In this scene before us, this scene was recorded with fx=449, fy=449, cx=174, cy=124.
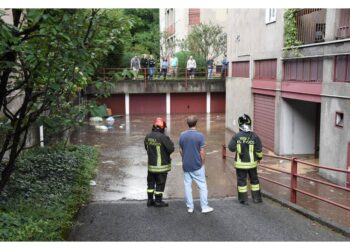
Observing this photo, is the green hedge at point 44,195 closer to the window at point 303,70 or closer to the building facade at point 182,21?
the window at point 303,70

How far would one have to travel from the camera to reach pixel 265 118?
58.9ft

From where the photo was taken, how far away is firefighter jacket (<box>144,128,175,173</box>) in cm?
742

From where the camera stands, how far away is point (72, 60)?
6047mm

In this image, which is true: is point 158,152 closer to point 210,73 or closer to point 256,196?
point 256,196

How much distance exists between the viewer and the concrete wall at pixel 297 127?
16188 millimetres

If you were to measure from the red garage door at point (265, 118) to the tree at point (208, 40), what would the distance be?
1502cm

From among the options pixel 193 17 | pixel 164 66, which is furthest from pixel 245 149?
pixel 193 17

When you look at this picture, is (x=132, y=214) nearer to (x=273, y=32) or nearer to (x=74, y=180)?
(x=74, y=180)

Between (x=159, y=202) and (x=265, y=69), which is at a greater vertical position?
(x=265, y=69)

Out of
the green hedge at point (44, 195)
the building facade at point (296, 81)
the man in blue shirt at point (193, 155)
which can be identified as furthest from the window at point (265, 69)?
the man in blue shirt at point (193, 155)

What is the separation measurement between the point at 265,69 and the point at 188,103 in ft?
44.8

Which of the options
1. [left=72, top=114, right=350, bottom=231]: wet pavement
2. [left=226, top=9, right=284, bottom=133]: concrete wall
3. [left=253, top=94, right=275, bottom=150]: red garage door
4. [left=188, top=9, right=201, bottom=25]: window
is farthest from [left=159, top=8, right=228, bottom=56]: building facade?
[left=253, top=94, right=275, bottom=150]: red garage door

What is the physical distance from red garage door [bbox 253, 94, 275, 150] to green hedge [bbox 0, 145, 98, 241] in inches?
306

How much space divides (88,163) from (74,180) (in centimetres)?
Answer: 286
